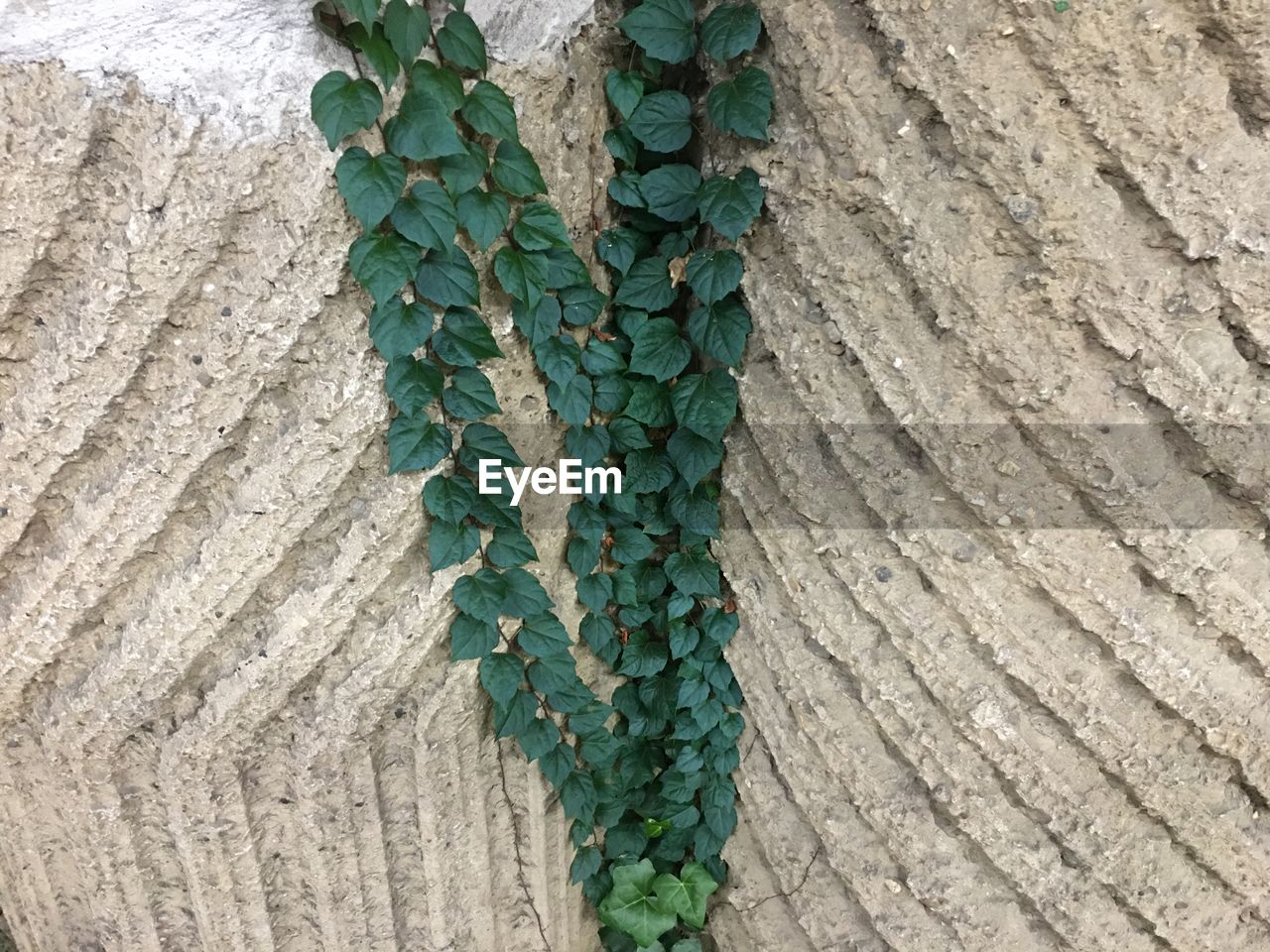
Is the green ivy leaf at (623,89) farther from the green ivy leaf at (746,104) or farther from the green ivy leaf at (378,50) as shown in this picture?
the green ivy leaf at (378,50)

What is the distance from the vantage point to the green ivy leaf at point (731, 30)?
95 cm

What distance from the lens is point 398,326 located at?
3.13ft

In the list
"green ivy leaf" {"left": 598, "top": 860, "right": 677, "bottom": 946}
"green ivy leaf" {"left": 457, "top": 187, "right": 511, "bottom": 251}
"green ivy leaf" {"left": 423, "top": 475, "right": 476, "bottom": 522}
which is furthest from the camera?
"green ivy leaf" {"left": 598, "top": 860, "right": 677, "bottom": 946}

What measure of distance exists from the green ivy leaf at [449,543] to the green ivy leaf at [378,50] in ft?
1.68

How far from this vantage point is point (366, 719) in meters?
1.16

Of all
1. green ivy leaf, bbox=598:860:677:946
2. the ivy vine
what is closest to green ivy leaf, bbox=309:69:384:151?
the ivy vine

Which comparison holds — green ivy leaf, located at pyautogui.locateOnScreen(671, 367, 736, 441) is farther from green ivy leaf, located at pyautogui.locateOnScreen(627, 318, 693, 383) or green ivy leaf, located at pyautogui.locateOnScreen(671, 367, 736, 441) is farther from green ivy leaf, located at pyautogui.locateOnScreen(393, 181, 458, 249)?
green ivy leaf, located at pyautogui.locateOnScreen(393, 181, 458, 249)

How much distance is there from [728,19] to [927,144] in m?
0.26

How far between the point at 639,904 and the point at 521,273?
3.60ft

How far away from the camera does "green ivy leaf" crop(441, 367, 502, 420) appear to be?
1028 millimetres

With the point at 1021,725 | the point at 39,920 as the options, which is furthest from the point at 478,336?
the point at 39,920

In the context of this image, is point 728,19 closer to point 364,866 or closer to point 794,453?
point 794,453

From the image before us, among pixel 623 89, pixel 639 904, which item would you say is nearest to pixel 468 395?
pixel 623 89

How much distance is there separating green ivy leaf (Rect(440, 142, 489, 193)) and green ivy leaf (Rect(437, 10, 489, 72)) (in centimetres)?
8
